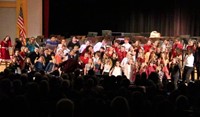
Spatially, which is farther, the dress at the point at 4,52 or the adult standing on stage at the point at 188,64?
the dress at the point at 4,52

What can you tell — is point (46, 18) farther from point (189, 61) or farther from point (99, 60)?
point (189, 61)

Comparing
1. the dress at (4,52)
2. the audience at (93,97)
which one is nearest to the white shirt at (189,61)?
the audience at (93,97)

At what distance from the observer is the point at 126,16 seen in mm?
29484

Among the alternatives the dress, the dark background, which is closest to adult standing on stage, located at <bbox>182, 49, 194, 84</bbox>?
the dress

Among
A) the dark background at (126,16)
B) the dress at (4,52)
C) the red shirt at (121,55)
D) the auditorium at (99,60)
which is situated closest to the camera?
the auditorium at (99,60)

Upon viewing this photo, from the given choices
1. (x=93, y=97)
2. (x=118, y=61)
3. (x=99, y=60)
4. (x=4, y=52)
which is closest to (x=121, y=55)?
(x=99, y=60)

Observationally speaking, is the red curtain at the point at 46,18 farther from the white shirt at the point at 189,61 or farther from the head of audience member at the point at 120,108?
the head of audience member at the point at 120,108

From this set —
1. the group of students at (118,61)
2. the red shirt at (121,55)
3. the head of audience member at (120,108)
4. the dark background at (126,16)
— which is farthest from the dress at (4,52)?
the head of audience member at (120,108)

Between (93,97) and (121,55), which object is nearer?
(93,97)

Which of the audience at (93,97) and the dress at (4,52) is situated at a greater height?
the dress at (4,52)

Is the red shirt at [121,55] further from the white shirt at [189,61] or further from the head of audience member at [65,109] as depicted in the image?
the head of audience member at [65,109]

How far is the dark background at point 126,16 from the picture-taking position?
27.3m

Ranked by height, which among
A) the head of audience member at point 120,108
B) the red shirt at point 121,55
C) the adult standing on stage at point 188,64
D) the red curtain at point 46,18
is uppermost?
the red curtain at point 46,18

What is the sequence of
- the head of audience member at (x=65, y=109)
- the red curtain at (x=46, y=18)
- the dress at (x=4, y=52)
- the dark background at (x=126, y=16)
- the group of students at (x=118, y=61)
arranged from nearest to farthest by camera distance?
the head of audience member at (x=65, y=109), the group of students at (x=118, y=61), the dress at (x=4, y=52), the red curtain at (x=46, y=18), the dark background at (x=126, y=16)
